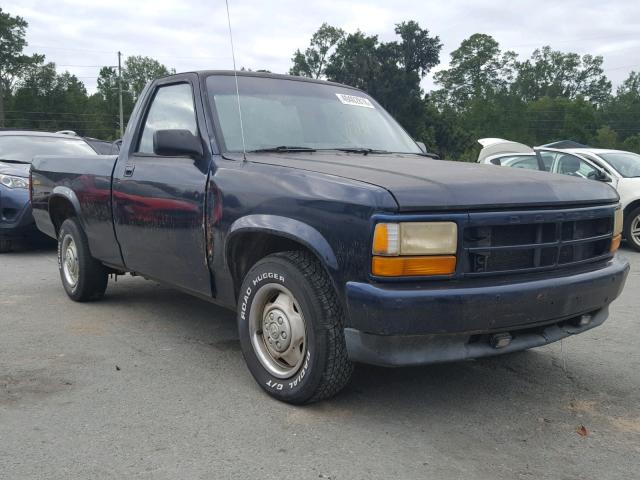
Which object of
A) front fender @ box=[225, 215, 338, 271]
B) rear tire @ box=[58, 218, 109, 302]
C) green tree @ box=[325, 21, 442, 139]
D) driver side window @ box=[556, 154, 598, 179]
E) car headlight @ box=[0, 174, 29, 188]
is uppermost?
green tree @ box=[325, 21, 442, 139]

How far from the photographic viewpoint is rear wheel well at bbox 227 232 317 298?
3.66 metres

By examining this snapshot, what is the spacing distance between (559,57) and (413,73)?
44.7m

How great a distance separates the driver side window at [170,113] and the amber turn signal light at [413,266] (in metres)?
1.79

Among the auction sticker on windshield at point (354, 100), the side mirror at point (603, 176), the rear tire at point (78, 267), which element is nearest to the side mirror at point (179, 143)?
the auction sticker on windshield at point (354, 100)

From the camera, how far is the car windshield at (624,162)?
416 inches

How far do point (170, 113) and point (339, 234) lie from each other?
6.88 ft

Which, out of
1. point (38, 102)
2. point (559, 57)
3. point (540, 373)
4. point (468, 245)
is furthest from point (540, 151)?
point (559, 57)

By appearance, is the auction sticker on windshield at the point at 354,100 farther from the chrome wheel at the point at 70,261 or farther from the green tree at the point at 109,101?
the green tree at the point at 109,101

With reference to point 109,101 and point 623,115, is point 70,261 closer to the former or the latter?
point 109,101

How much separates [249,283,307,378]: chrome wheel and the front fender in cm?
30

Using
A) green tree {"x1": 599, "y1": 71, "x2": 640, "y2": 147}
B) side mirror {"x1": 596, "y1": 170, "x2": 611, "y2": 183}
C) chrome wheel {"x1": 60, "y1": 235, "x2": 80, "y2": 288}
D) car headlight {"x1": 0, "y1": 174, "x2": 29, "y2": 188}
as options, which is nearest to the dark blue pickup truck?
chrome wheel {"x1": 60, "y1": 235, "x2": 80, "y2": 288}

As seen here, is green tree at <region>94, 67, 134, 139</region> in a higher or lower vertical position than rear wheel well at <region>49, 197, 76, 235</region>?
higher

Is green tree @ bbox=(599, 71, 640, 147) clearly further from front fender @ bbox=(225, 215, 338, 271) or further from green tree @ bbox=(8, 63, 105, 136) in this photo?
front fender @ bbox=(225, 215, 338, 271)

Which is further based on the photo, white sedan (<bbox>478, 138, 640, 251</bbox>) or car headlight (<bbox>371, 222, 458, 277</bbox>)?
white sedan (<bbox>478, 138, 640, 251</bbox>)
